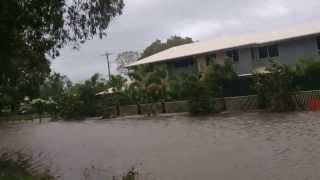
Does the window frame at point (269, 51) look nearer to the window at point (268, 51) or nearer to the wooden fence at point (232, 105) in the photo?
the window at point (268, 51)

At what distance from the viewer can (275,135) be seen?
81.1ft

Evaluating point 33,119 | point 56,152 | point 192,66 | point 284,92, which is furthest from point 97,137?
point 33,119

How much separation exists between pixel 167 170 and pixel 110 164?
297 cm

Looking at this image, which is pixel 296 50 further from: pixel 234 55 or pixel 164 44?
pixel 164 44

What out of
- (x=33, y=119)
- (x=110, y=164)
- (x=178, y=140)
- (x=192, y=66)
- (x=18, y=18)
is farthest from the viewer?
(x=33, y=119)

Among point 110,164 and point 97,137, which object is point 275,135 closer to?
point 110,164

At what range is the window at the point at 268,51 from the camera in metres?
45.7

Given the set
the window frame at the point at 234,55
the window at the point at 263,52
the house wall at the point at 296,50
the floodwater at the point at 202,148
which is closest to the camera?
the floodwater at the point at 202,148

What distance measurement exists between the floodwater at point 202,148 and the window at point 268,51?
32.4 ft

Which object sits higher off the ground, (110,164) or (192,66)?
(192,66)

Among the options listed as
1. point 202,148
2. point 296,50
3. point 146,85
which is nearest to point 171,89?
point 146,85

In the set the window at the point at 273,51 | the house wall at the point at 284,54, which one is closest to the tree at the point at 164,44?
the house wall at the point at 284,54

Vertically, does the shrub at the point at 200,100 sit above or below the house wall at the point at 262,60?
below

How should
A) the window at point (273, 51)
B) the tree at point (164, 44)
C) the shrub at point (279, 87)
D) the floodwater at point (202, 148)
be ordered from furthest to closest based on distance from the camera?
the tree at point (164, 44), the window at point (273, 51), the shrub at point (279, 87), the floodwater at point (202, 148)
